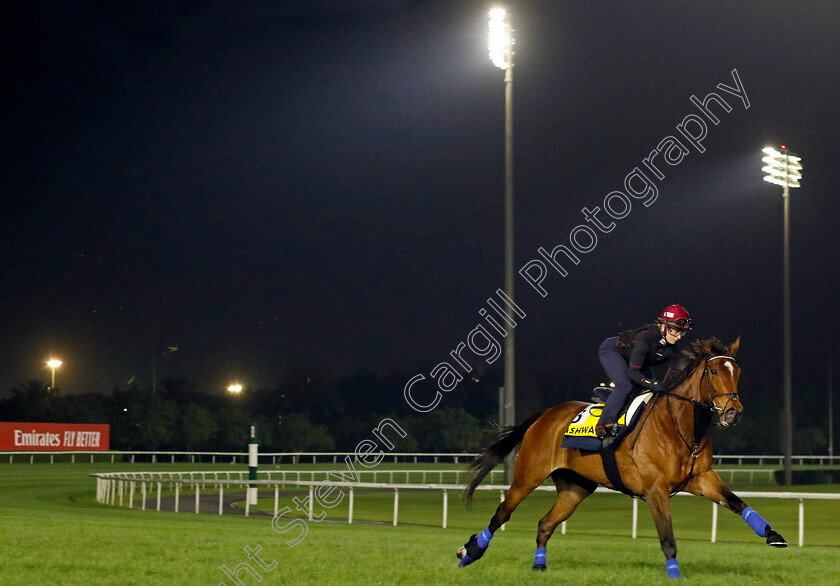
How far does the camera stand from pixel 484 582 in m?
5.34

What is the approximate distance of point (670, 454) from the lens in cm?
586

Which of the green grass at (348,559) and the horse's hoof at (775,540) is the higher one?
the horse's hoof at (775,540)

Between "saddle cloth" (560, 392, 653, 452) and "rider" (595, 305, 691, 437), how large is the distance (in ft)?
0.17

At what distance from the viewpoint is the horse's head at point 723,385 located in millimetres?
5656

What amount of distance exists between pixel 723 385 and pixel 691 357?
38cm

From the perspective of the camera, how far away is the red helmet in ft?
19.8

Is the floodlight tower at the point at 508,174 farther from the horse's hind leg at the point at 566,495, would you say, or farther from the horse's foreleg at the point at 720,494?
the horse's foreleg at the point at 720,494

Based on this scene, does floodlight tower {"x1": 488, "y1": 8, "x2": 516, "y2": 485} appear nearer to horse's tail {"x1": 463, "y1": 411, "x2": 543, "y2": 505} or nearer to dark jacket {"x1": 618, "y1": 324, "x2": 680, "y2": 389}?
horse's tail {"x1": 463, "y1": 411, "x2": 543, "y2": 505}

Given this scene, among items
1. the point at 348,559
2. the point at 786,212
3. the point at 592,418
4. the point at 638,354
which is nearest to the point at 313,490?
the point at 348,559

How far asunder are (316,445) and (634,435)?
1643 inches

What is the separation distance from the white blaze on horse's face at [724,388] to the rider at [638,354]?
31 centimetres

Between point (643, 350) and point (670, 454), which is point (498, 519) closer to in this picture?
→ point (670, 454)

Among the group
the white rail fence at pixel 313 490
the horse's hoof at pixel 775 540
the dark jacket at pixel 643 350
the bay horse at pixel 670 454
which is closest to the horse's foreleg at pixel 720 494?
the bay horse at pixel 670 454

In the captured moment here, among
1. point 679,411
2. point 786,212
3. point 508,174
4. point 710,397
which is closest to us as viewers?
point 710,397
